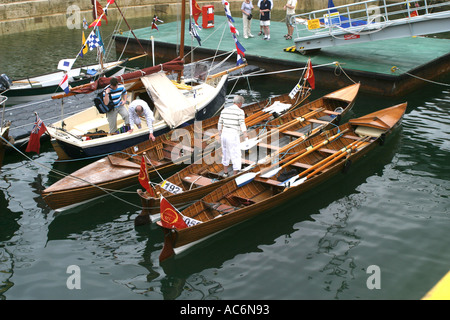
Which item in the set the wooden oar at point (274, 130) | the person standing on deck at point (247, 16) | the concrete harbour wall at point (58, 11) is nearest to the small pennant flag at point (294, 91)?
the wooden oar at point (274, 130)

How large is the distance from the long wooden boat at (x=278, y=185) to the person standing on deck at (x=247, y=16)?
33.1 feet

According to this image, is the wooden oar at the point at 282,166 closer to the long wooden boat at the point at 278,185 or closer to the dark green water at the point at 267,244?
the long wooden boat at the point at 278,185

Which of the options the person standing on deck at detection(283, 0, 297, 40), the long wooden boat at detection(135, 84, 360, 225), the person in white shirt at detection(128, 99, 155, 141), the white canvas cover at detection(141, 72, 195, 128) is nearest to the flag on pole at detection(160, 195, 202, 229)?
the long wooden boat at detection(135, 84, 360, 225)

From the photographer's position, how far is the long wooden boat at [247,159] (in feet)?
35.5

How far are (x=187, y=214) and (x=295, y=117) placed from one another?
6.17m

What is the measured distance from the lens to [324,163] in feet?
40.7

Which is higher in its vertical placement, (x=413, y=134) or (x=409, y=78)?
(x=409, y=78)

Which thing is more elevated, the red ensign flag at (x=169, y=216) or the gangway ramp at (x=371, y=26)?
the gangway ramp at (x=371, y=26)

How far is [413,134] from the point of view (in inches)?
604

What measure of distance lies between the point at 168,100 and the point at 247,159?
130 inches

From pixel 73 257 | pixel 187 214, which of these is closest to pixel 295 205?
pixel 187 214

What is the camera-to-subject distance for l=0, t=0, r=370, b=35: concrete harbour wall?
29688 mm

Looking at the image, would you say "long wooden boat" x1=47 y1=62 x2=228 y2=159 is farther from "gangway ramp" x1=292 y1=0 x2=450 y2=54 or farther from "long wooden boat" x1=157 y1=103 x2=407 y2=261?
"gangway ramp" x1=292 y1=0 x2=450 y2=54
